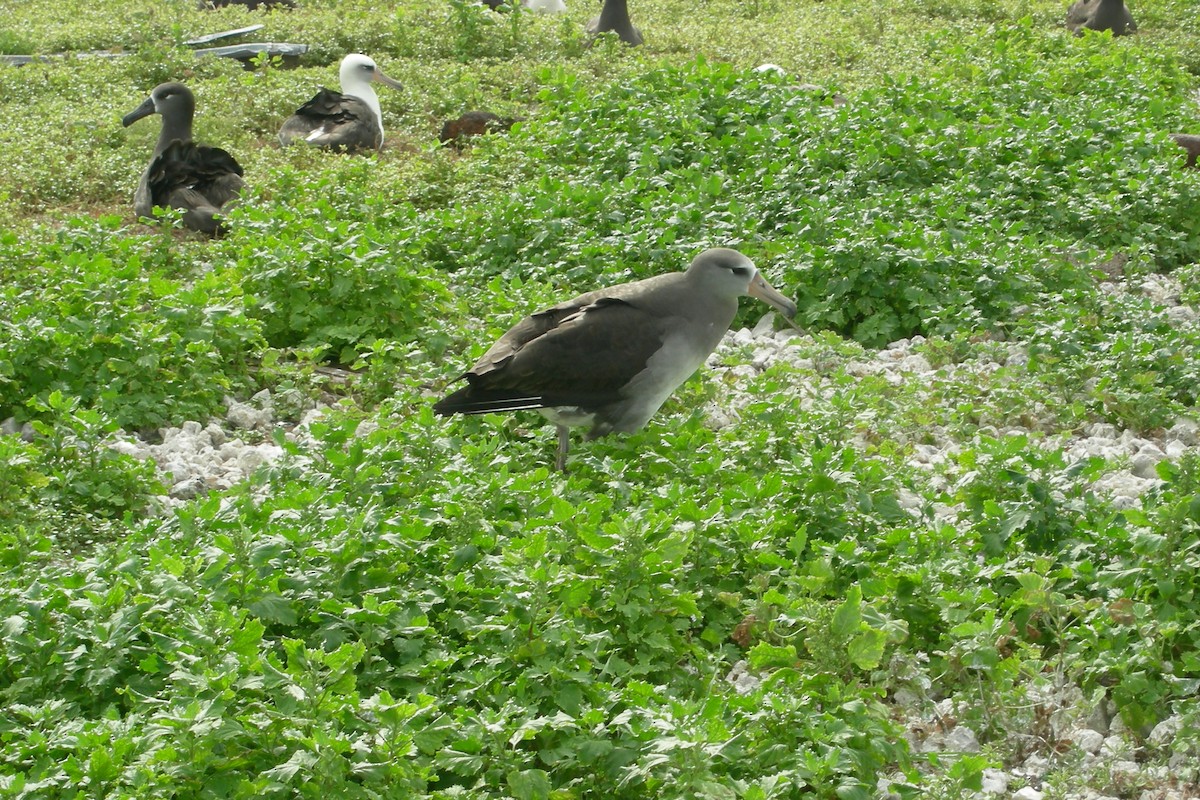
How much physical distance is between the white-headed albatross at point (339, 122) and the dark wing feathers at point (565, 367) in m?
5.27

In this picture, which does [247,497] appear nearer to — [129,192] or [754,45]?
[129,192]

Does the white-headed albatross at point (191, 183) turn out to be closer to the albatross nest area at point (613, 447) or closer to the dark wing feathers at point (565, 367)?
the albatross nest area at point (613, 447)

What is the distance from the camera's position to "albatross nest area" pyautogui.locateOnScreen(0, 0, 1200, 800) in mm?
3971

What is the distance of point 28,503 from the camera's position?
5379 mm

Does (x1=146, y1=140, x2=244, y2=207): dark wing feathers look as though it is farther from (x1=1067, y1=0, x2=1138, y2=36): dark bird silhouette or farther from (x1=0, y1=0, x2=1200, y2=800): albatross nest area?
(x1=1067, y1=0, x2=1138, y2=36): dark bird silhouette

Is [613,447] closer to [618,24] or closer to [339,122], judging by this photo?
[339,122]

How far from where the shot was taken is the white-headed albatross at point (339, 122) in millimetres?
10875

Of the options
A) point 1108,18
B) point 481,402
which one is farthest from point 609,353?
point 1108,18

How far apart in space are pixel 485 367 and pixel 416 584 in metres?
1.61

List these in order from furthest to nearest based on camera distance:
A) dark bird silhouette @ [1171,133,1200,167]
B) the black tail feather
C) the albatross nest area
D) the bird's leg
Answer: dark bird silhouette @ [1171,133,1200,167] < the bird's leg < the black tail feather < the albatross nest area

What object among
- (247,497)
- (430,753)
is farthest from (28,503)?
(430,753)

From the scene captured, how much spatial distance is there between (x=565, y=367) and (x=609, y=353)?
214mm

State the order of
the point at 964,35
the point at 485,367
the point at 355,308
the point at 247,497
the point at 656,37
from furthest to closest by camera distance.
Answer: the point at 656,37 < the point at 964,35 < the point at 355,308 < the point at 485,367 < the point at 247,497

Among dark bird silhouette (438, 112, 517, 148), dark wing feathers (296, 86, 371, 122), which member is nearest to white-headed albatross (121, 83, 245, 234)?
dark wing feathers (296, 86, 371, 122)
